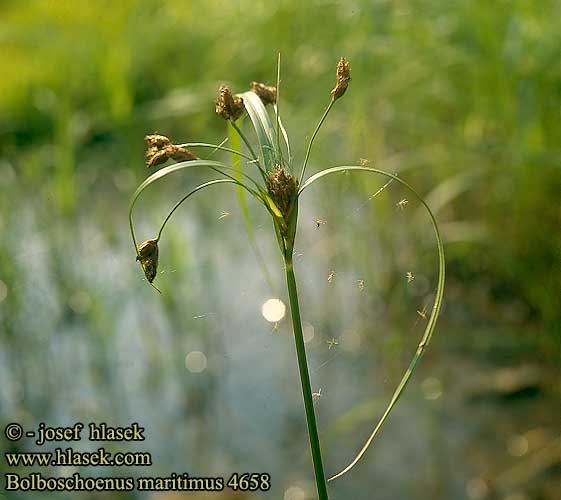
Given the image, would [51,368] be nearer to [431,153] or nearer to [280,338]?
[280,338]

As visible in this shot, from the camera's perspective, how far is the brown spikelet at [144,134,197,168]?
0.42 m

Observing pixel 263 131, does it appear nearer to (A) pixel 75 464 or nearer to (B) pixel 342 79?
(B) pixel 342 79

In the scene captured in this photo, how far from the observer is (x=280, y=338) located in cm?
169

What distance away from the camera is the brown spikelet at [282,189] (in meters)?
0.39

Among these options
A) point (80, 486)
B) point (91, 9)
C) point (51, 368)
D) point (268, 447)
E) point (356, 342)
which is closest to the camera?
point (80, 486)

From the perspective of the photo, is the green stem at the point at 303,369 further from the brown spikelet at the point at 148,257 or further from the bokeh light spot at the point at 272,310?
the bokeh light spot at the point at 272,310

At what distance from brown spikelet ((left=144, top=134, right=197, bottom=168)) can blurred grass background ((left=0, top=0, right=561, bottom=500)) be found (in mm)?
948

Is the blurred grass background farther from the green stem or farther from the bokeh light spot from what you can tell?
the green stem

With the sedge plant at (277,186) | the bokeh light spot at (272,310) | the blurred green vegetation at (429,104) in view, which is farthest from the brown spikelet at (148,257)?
the bokeh light spot at (272,310)

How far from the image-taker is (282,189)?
0.38 meters

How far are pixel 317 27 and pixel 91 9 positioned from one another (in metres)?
1.65

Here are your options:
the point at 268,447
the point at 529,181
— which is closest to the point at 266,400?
the point at 268,447

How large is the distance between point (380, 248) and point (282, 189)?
4.42ft

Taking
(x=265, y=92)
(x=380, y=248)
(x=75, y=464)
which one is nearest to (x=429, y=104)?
(x=380, y=248)
